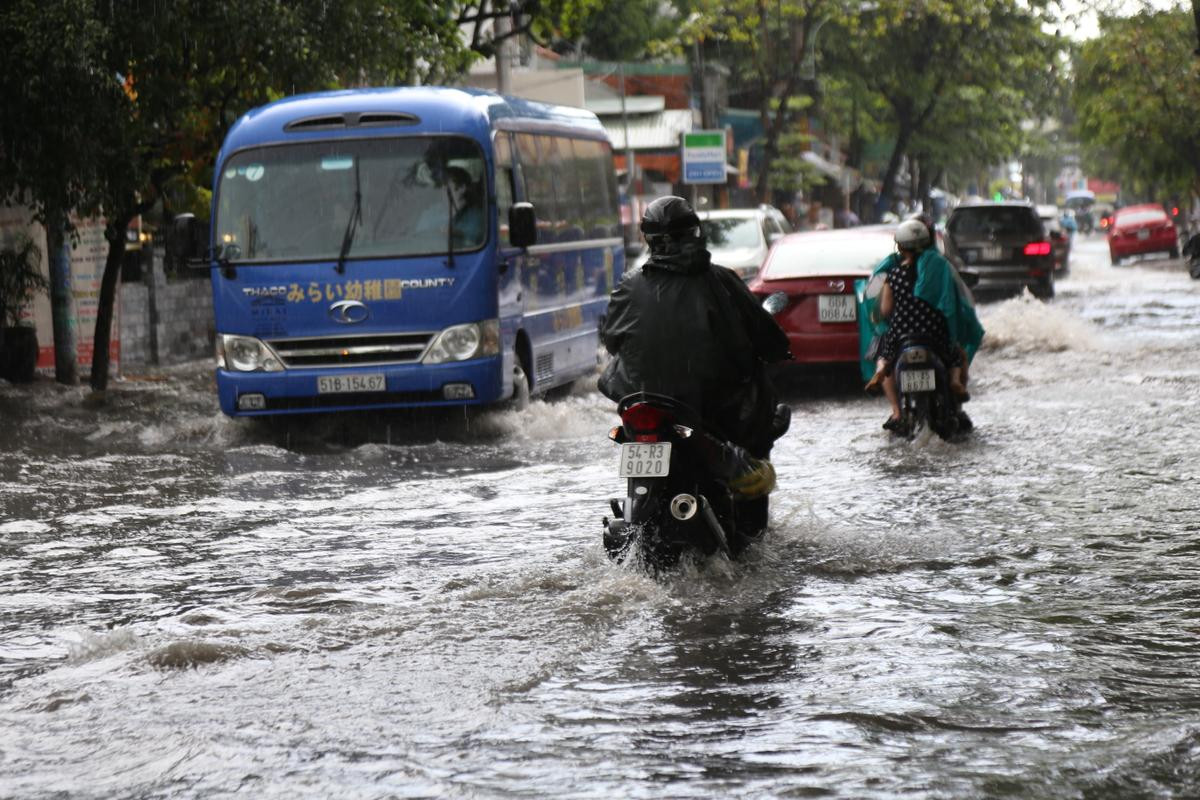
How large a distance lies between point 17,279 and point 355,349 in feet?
21.4

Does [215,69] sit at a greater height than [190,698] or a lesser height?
greater

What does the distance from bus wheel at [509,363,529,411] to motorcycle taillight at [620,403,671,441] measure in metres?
7.05

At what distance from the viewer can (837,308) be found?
53.0 feet

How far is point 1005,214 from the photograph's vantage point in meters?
30.6

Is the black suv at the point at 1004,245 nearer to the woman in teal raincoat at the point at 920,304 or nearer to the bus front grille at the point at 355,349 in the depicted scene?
the bus front grille at the point at 355,349

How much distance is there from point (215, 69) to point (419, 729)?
12767mm

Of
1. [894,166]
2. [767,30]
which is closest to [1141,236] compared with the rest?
[894,166]

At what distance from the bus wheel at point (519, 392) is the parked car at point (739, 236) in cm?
839

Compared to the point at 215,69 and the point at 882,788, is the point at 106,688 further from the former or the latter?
the point at 215,69

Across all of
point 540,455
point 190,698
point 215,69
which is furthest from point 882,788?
point 215,69

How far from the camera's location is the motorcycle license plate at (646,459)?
727 centimetres

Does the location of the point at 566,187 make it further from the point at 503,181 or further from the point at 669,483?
the point at 669,483

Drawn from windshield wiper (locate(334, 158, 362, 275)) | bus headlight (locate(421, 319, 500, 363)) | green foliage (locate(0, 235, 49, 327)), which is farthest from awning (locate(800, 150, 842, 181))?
bus headlight (locate(421, 319, 500, 363))

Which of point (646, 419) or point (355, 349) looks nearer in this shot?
point (646, 419)
